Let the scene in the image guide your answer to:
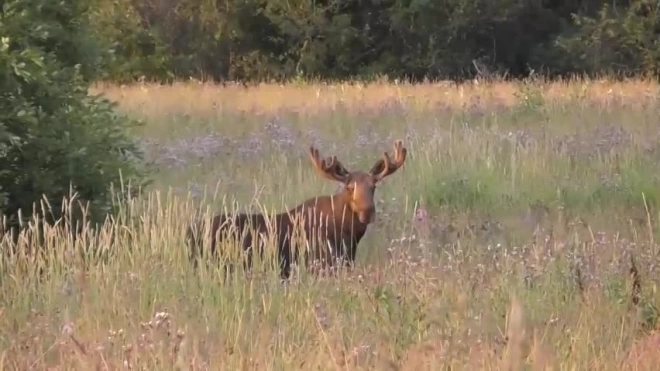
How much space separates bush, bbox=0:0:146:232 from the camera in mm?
6105

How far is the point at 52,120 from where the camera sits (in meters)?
→ 6.34

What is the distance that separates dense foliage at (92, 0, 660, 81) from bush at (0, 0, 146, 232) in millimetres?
21378

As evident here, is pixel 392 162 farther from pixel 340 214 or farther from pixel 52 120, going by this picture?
pixel 52 120

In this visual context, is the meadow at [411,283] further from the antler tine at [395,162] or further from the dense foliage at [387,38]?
the dense foliage at [387,38]

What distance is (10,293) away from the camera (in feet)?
17.1

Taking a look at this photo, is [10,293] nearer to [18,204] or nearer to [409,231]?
[18,204]

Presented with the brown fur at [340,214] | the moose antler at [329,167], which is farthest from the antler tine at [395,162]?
the moose antler at [329,167]

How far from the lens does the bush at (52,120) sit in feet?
20.0

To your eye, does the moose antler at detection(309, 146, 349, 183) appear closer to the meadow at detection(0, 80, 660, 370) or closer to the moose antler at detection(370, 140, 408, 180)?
the moose antler at detection(370, 140, 408, 180)

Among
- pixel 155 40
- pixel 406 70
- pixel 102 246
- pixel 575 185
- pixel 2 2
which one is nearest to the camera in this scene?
pixel 102 246

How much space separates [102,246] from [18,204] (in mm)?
1083

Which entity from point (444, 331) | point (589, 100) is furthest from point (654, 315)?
point (589, 100)

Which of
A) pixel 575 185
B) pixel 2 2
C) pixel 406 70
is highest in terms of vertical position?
pixel 2 2

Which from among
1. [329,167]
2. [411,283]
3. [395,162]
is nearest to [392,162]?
[395,162]
